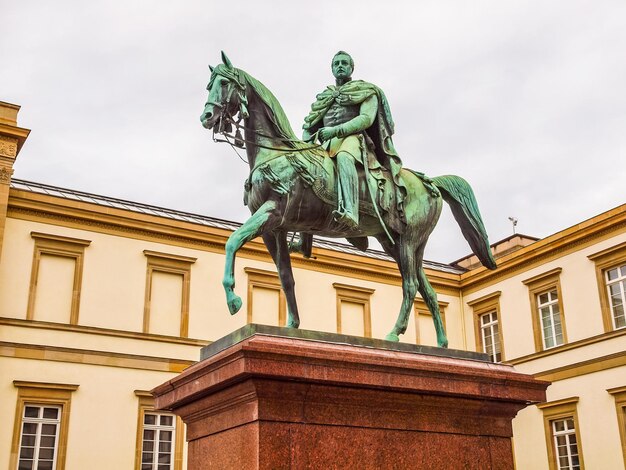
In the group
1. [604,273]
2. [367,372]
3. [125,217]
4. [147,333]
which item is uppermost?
[125,217]

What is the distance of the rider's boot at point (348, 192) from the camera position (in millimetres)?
6316

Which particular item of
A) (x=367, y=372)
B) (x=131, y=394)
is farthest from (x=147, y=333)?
(x=367, y=372)

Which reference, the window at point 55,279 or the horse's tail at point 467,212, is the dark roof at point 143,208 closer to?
the window at point 55,279

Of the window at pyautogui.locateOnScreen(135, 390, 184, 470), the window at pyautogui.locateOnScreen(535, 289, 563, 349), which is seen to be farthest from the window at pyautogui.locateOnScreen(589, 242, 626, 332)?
the window at pyautogui.locateOnScreen(135, 390, 184, 470)

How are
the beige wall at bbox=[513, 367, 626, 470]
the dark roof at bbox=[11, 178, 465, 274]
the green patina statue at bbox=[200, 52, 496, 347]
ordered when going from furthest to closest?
the dark roof at bbox=[11, 178, 465, 274] < the beige wall at bbox=[513, 367, 626, 470] < the green patina statue at bbox=[200, 52, 496, 347]

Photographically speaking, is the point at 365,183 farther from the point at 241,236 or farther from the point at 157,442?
the point at 157,442

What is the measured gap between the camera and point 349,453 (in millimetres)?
5266

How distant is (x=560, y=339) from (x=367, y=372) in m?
19.4

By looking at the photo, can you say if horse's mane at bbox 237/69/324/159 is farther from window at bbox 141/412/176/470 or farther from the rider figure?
window at bbox 141/412/176/470

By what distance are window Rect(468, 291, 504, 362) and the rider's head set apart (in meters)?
19.8

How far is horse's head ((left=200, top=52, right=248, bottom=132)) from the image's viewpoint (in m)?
6.33

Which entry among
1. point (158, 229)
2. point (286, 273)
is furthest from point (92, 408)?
point (286, 273)

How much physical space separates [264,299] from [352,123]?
17119mm

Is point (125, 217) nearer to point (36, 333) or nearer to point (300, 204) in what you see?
point (36, 333)
